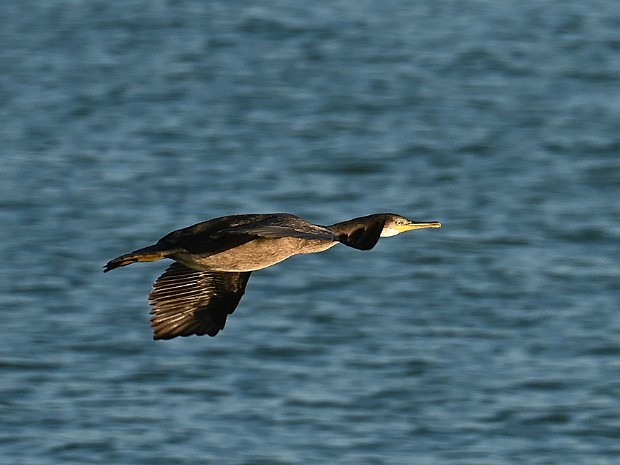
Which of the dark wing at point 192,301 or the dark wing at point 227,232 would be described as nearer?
the dark wing at point 227,232

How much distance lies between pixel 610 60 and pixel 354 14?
356 cm

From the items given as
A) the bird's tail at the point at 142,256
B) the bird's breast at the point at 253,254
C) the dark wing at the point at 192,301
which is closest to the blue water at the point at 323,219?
the dark wing at the point at 192,301

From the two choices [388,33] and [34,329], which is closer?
[34,329]

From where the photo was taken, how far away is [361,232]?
20.6ft

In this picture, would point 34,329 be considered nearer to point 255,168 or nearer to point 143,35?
point 255,168

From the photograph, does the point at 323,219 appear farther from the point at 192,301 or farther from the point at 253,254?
the point at 253,254

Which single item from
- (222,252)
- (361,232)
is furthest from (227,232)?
(361,232)

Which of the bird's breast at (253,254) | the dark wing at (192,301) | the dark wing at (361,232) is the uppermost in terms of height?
the dark wing at (361,232)

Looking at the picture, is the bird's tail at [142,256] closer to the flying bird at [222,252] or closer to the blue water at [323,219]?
the flying bird at [222,252]

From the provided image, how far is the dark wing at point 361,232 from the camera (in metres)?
6.10

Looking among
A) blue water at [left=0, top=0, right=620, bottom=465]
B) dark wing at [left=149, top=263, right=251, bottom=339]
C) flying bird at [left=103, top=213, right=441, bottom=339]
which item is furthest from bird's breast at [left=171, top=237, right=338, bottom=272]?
blue water at [left=0, top=0, right=620, bottom=465]

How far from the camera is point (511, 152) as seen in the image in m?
17.0

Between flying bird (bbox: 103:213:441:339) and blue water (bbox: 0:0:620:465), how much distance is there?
308 centimetres

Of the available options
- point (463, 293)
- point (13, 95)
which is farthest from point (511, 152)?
point (13, 95)
